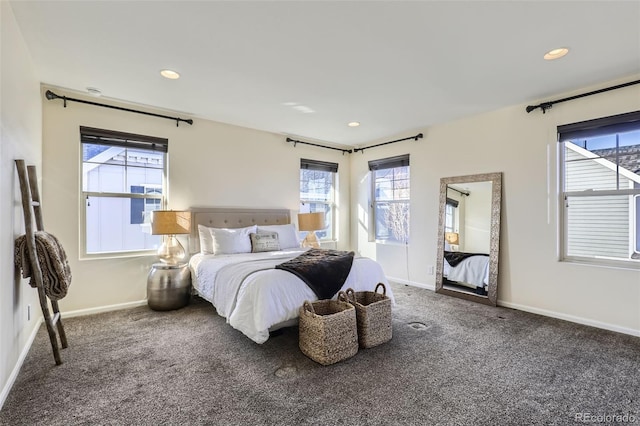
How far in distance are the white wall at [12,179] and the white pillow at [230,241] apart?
1.74m

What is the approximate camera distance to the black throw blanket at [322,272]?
108 inches

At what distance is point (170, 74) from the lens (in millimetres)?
2924

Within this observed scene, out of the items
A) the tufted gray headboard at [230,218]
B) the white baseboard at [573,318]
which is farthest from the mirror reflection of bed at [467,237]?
the tufted gray headboard at [230,218]

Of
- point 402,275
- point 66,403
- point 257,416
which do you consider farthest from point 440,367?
point 402,275

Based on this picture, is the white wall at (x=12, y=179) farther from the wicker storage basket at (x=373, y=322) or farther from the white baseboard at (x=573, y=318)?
the white baseboard at (x=573, y=318)

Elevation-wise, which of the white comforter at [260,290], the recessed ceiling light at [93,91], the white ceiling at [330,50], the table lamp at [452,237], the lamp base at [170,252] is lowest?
the white comforter at [260,290]

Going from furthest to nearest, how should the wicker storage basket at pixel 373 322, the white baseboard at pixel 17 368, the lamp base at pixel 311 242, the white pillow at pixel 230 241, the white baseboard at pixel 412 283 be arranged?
the lamp base at pixel 311 242, the white baseboard at pixel 412 283, the white pillow at pixel 230 241, the wicker storage basket at pixel 373 322, the white baseboard at pixel 17 368

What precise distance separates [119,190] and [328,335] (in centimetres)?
311

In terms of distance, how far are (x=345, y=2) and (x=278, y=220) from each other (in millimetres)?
3442

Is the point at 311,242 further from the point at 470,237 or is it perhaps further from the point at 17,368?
the point at 17,368

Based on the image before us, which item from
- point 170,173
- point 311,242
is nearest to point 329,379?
point 311,242

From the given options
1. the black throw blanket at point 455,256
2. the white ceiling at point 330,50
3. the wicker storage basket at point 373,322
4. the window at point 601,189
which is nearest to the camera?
the white ceiling at point 330,50

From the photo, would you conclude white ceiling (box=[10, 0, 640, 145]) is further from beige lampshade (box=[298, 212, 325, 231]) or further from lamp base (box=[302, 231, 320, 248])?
lamp base (box=[302, 231, 320, 248])
